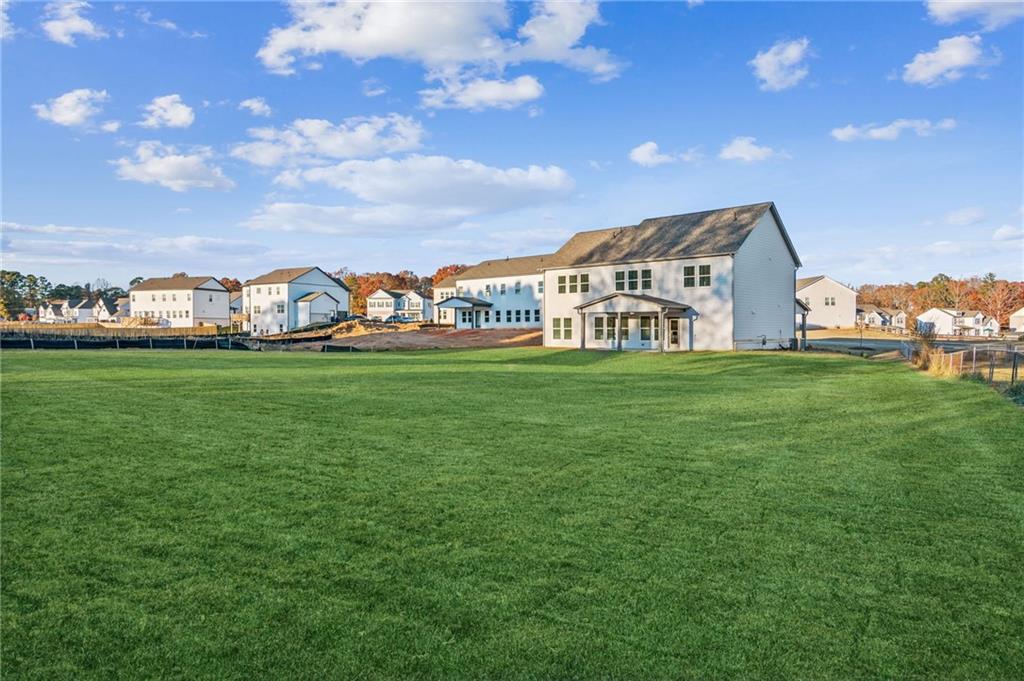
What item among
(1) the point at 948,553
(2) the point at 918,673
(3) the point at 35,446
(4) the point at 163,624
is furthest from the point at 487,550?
(3) the point at 35,446

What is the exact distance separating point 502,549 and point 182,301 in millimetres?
93761

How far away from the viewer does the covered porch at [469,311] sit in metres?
60.9

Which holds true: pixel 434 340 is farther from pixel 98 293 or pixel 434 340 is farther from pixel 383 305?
pixel 98 293

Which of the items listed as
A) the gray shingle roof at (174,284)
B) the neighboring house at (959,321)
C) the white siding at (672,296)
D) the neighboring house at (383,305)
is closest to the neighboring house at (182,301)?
the gray shingle roof at (174,284)

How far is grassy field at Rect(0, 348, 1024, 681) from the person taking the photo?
10.5 feet

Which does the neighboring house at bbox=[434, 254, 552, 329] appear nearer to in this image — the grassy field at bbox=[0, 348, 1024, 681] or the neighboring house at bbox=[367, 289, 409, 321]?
the neighboring house at bbox=[367, 289, 409, 321]

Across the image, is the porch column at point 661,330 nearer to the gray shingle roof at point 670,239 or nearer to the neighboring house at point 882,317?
the gray shingle roof at point 670,239

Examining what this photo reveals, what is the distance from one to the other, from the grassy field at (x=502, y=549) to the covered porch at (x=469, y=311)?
51.2 m

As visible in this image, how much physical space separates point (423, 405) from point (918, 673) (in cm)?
960

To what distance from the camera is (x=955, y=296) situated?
11100 centimetres

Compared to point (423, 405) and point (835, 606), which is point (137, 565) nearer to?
point (835, 606)

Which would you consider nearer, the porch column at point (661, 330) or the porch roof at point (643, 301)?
the porch column at point (661, 330)

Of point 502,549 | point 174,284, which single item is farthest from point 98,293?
point 502,549

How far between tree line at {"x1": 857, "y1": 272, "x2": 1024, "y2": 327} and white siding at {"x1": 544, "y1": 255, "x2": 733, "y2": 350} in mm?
82841
